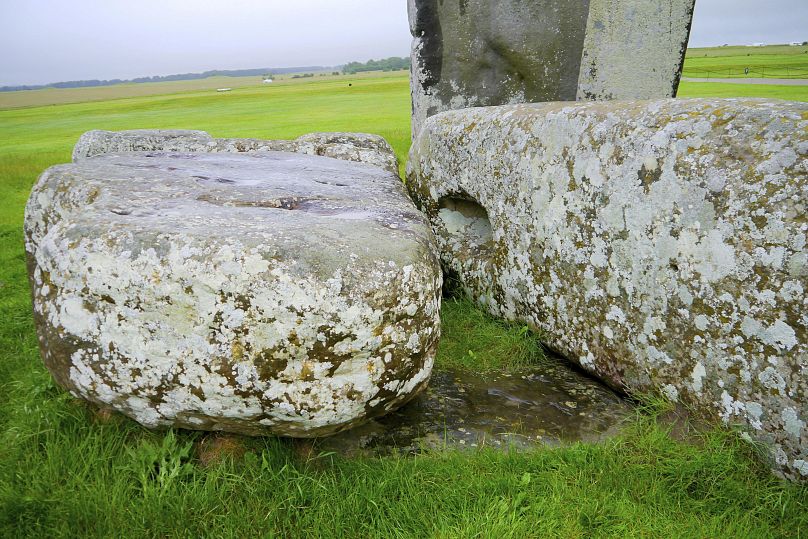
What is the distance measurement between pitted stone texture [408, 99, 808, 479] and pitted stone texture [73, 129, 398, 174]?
208 centimetres

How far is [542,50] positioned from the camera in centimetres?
743

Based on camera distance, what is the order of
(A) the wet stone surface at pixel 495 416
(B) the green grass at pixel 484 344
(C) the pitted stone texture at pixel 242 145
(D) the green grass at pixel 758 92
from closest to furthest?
(A) the wet stone surface at pixel 495 416, (B) the green grass at pixel 484 344, (C) the pitted stone texture at pixel 242 145, (D) the green grass at pixel 758 92

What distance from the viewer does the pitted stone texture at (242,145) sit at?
620 centimetres

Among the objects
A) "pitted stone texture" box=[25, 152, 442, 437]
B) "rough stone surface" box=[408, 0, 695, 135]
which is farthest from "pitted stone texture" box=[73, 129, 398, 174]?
"pitted stone texture" box=[25, 152, 442, 437]

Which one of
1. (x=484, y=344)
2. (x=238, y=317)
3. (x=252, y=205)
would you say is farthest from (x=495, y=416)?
(x=252, y=205)

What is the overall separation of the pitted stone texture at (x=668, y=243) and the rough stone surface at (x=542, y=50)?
3.37m

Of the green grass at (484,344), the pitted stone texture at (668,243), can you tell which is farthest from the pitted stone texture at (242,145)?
the green grass at (484,344)

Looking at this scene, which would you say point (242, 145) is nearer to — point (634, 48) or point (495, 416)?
point (495, 416)

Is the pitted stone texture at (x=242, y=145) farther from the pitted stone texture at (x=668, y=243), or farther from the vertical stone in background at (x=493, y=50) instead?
the pitted stone texture at (x=668, y=243)

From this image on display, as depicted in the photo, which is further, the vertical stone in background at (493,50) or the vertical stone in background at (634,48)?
the vertical stone in background at (634,48)

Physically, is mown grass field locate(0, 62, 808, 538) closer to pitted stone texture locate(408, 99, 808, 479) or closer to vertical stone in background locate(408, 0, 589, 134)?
pitted stone texture locate(408, 99, 808, 479)

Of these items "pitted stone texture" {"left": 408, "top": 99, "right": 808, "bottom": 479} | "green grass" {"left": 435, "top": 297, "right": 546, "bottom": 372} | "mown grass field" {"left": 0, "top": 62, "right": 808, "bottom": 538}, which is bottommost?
"green grass" {"left": 435, "top": 297, "right": 546, "bottom": 372}

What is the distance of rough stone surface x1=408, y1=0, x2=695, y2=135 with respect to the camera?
23.8ft

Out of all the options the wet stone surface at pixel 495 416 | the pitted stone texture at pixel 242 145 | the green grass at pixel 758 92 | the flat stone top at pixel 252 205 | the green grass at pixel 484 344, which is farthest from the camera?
the green grass at pixel 758 92
